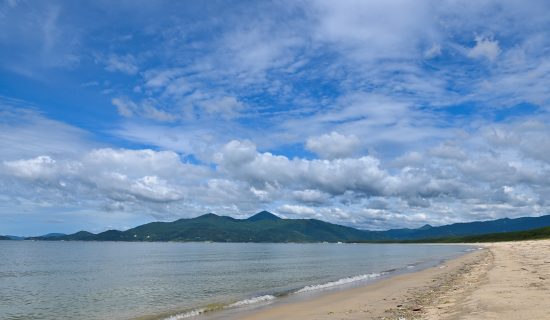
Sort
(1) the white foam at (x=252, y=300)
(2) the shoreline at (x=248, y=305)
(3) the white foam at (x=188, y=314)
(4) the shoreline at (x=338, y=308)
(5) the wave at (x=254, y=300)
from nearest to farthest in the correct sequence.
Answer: (4) the shoreline at (x=338, y=308) → (3) the white foam at (x=188, y=314) → (2) the shoreline at (x=248, y=305) → (5) the wave at (x=254, y=300) → (1) the white foam at (x=252, y=300)

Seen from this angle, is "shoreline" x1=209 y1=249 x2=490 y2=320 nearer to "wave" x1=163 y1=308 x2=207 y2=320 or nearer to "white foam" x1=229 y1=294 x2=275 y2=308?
"wave" x1=163 y1=308 x2=207 y2=320

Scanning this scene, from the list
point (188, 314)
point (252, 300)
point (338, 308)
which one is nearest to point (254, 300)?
point (252, 300)

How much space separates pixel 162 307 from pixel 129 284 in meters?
21.7

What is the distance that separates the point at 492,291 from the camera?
31359mm

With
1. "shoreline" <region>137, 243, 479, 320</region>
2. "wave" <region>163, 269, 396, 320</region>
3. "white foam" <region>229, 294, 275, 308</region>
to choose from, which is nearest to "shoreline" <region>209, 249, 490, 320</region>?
"shoreline" <region>137, 243, 479, 320</region>

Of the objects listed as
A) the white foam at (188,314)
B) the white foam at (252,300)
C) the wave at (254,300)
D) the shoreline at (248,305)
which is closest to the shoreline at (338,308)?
the shoreline at (248,305)

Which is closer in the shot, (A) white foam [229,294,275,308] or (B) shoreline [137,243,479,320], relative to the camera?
(B) shoreline [137,243,479,320]

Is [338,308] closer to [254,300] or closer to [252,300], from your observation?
[254,300]

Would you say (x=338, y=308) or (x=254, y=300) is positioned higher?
(x=338, y=308)

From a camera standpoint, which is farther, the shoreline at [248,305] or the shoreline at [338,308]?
the shoreline at [248,305]

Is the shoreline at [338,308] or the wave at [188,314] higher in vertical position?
the shoreline at [338,308]

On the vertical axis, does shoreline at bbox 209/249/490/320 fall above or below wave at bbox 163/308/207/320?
above

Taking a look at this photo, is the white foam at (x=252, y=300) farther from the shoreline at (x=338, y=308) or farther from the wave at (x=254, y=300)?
the shoreline at (x=338, y=308)

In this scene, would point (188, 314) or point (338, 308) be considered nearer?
point (338, 308)
